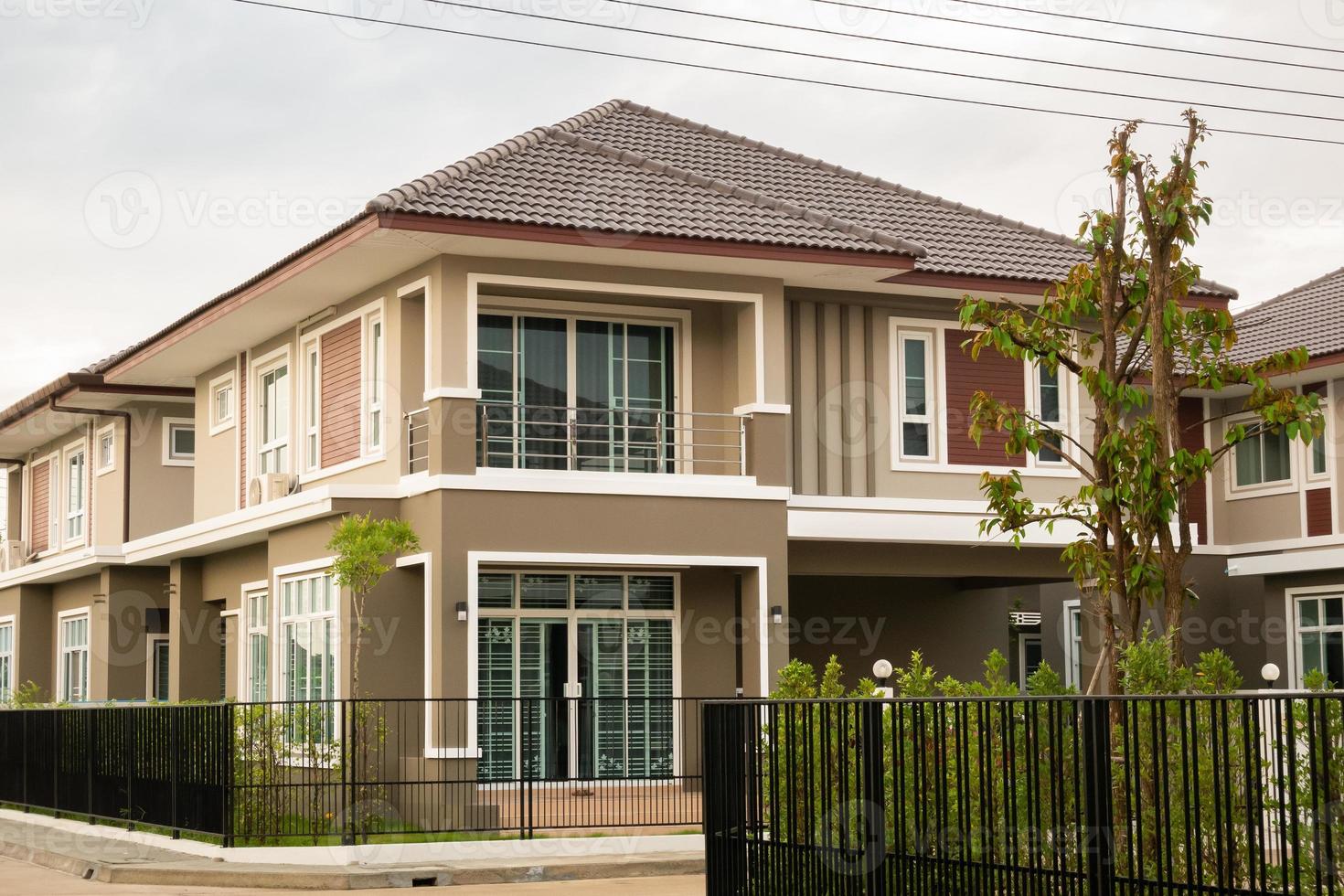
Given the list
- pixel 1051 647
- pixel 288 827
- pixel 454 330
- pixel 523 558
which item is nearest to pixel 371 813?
pixel 288 827

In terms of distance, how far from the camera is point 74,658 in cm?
3180

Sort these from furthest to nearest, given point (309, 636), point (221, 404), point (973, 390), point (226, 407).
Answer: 1. point (221, 404)
2. point (226, 407)
3. point (973, 390)
4. point (309, 636)

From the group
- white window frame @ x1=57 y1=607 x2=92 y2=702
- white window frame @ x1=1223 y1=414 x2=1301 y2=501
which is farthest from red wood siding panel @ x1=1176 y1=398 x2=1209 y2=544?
white window frame @ x1=57 y1=607 x2=92 y2=702

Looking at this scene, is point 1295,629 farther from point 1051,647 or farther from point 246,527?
point 246,527

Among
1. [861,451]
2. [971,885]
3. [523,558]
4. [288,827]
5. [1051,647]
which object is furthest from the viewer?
[1051,647]

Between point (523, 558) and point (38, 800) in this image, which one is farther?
point (38, 800)

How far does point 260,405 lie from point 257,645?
12.5ft

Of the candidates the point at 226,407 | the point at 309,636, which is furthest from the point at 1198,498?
the point at 226,407

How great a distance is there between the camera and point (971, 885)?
840cm

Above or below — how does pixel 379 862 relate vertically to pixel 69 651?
below

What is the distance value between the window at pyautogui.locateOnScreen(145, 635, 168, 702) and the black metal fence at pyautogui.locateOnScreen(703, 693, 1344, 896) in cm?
2075

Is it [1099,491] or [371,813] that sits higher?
[1099,491]

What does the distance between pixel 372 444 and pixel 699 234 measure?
4875 millimetres

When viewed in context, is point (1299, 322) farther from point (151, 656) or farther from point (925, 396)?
point (151, 656)
